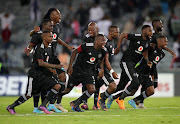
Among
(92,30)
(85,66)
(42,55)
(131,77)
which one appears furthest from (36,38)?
(131,77)

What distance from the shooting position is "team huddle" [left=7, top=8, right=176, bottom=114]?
9.35 m

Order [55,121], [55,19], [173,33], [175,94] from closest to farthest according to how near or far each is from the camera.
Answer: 1. [55,121]
2. [55,19]
3. [175,94]
4. [173,33]

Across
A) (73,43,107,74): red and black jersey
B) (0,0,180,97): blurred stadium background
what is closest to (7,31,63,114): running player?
(73,43,107,74): red and black jersey

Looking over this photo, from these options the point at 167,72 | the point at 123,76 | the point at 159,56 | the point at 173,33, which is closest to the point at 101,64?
the point at 123,76

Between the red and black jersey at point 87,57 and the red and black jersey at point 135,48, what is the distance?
1131mm

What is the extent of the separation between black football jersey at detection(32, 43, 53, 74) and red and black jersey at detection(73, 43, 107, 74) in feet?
3.23

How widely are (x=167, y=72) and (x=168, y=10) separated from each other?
19.5ft

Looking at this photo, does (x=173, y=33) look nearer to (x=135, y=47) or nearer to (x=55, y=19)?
(x=135, y=47)

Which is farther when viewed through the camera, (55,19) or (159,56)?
(159,56)

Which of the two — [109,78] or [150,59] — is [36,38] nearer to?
[109,78]

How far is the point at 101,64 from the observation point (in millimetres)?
10508

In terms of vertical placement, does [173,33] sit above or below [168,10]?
below

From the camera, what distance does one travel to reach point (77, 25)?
68.1 ft

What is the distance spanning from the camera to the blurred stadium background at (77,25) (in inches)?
704
